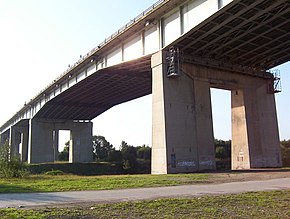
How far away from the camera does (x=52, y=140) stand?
81812mm

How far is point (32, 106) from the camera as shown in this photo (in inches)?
3100

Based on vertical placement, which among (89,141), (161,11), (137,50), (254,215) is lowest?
(254,215)

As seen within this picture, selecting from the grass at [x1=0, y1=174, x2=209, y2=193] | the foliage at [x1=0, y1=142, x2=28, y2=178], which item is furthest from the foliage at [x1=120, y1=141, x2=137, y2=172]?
the grass at [x1=0, y1=174, x2=209, y2=193]

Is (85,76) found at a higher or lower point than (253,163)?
higher

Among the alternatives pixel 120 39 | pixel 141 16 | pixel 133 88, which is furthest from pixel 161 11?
pixel 133 88

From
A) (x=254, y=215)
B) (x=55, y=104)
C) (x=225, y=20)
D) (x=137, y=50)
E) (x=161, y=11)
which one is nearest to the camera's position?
(x=254, y=215)

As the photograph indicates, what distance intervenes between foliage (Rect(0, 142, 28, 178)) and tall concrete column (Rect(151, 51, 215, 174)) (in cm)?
1185

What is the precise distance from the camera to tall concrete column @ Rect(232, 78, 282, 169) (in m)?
40.2

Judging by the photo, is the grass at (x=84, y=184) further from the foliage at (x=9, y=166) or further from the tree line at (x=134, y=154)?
the tree line at (x=134, y=154)

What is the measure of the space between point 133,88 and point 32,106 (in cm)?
3074

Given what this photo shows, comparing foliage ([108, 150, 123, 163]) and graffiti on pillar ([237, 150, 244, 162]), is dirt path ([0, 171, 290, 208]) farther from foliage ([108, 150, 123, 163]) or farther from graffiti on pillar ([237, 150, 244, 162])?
foliage ([108, 150, 123, 163])

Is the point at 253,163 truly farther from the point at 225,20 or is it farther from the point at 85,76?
the point at 85,76

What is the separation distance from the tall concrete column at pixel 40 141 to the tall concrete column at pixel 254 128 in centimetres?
5009

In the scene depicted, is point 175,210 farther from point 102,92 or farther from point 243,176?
point 102,92
